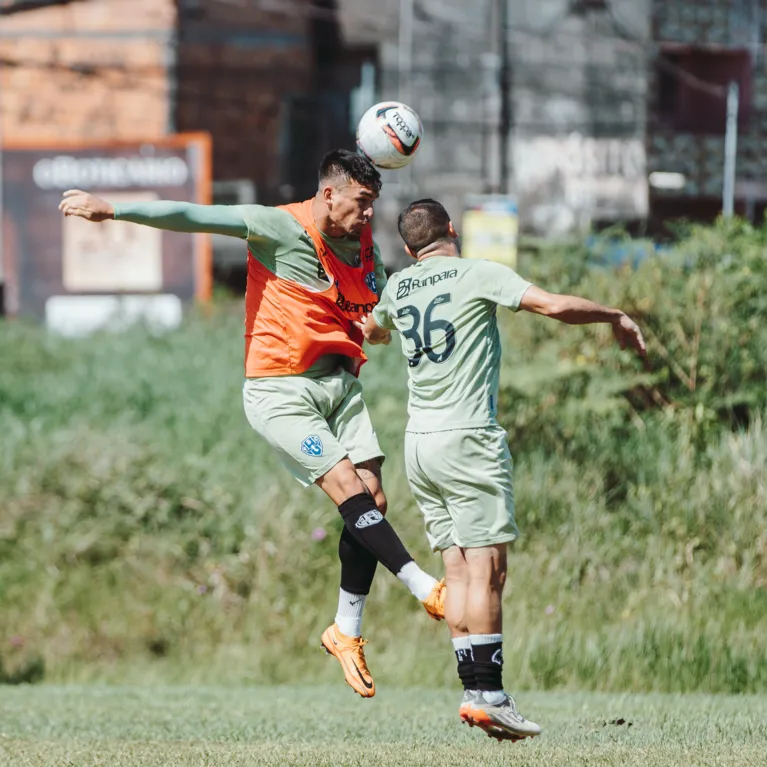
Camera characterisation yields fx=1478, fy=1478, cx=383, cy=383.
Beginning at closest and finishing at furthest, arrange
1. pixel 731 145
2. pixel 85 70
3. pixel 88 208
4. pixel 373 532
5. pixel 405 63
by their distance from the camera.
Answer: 1. pixel 88 208
2. pixel 373 532
3. pixel 85 70
4. pixel 405 63
5. pixel 731 145

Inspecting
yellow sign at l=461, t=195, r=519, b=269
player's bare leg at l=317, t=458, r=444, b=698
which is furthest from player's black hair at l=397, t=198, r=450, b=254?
yellow sign at l=461, t=195, r=519, b=269

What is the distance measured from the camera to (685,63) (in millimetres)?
30938

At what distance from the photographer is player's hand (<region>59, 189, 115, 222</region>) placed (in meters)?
6.82

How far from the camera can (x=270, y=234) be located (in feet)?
23.8

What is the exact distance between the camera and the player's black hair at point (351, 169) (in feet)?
24.0

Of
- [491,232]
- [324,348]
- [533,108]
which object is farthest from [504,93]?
[324,348]

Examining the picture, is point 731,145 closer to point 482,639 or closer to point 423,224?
point 423,224

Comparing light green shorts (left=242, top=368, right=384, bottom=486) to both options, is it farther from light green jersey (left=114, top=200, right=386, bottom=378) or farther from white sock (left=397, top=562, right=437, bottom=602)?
white sock (left=397, top=562, right=437, bottom=602)

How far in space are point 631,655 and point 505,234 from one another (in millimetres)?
10857

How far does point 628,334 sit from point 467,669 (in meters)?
1.68

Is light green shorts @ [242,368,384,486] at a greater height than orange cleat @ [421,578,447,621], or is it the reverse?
light green shorts @ [242,368,384,486]

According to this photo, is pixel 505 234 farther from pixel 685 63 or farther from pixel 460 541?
pixel 460 541

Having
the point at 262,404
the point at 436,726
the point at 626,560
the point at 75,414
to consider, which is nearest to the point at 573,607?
the point at 626,560

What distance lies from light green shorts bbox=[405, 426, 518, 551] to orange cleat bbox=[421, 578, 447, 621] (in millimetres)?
263
